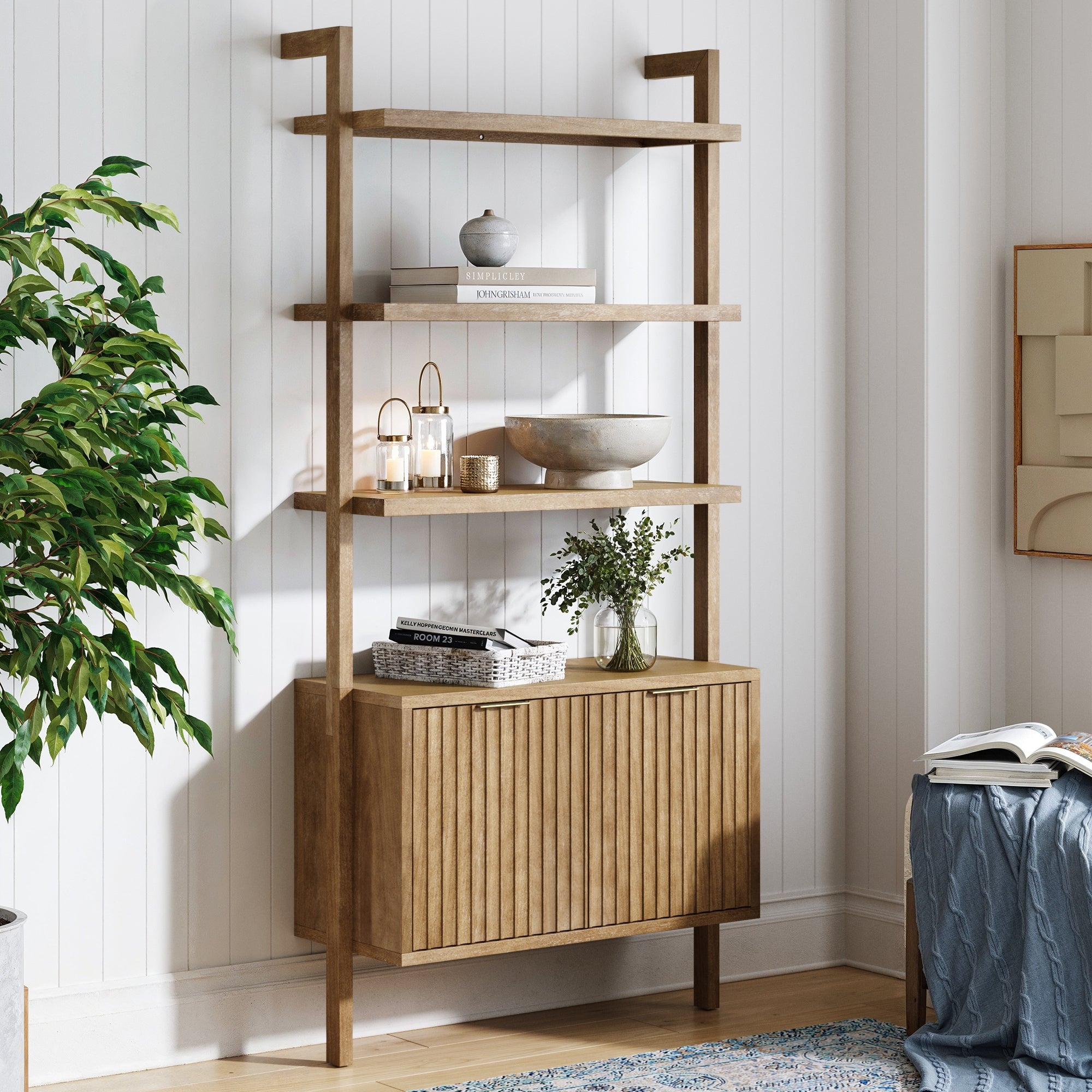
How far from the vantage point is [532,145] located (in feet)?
12.7

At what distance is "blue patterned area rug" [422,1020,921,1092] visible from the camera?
3324 mm

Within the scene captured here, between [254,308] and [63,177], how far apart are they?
0.46 metres

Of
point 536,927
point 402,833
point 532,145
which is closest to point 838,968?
point 536,927

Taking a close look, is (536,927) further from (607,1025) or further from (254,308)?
(254,308)

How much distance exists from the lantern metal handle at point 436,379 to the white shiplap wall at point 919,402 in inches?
47.0

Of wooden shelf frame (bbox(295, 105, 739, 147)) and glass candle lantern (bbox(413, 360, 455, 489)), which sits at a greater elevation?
wooden shelf frame (bbox(295, 105, 739, 147))

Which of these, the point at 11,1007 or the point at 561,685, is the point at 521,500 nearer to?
the point at 561,685

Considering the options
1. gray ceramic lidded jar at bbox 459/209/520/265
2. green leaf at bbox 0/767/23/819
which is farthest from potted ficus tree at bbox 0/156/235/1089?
gray ceramic lidded jar at bbox 459/209/520/265

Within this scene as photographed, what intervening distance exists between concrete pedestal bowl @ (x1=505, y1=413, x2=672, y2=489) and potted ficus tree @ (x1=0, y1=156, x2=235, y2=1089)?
2.90 feet

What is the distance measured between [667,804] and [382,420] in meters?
1.04

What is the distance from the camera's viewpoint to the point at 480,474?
3.55 metres

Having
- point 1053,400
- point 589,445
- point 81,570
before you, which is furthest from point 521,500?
point 1053,400

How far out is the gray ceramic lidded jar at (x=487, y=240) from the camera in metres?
3.56

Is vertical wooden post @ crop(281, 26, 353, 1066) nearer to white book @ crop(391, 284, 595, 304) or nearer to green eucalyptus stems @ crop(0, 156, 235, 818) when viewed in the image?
white book @ crop(391, 284, 595, 304)
